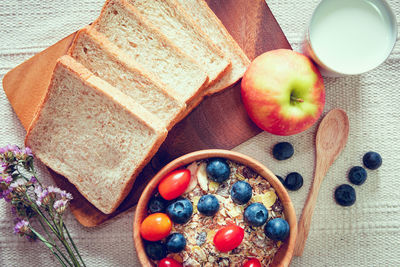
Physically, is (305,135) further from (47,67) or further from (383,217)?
(47,67)

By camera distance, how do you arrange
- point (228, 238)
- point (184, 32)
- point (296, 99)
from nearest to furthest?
point (228, 238) < point (296, 99) < point (184, 32)

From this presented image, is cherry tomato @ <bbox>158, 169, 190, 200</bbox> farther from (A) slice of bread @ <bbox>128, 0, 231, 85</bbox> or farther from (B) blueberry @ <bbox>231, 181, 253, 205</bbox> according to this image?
(A) slice of bread @ <bbox>128, 0, 231, 85</bbox>

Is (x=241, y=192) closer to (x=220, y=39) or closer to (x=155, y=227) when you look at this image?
(x=155, y=227)

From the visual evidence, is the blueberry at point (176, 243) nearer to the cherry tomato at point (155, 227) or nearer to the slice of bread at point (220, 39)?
the cherry tomato at point (155, 227)

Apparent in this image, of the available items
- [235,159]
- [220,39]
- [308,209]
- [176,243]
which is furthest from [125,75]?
[308,209]

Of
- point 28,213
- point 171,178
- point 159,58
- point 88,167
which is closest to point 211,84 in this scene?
point 159,58

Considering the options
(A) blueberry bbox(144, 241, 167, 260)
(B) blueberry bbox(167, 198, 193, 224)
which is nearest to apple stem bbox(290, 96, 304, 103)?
(B) blueberry bbox(167, 198, 193, 224)
